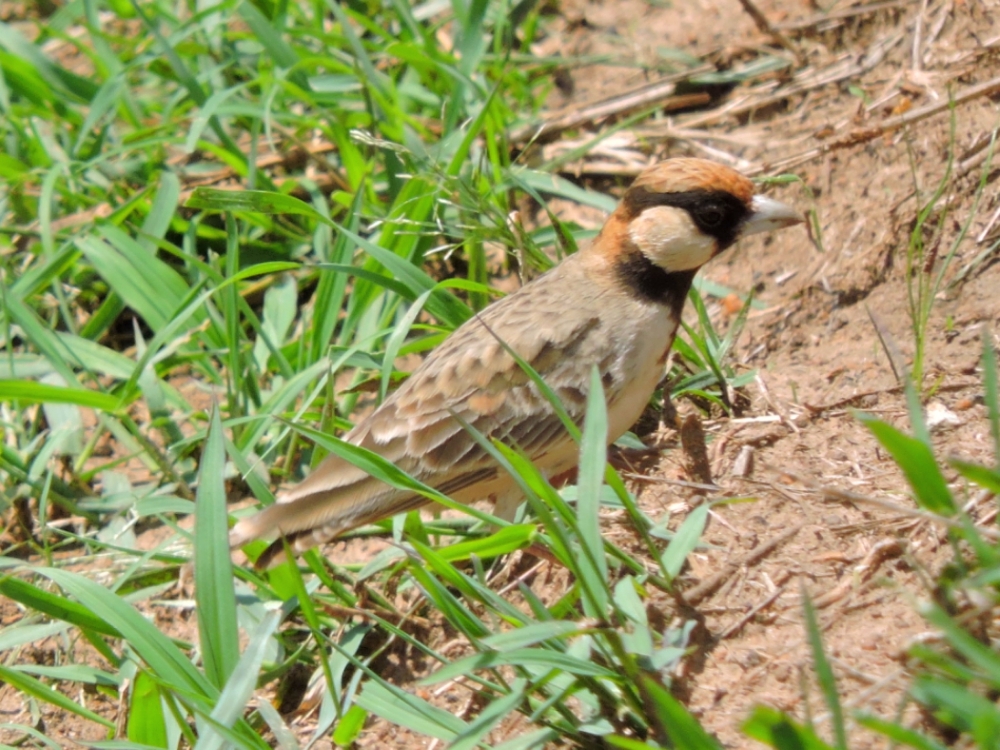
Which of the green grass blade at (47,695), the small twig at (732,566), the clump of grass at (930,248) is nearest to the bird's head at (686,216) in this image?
the clump of grass at (930,248)

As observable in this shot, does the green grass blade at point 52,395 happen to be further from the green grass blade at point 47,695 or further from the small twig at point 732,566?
the small twig at point 732,566

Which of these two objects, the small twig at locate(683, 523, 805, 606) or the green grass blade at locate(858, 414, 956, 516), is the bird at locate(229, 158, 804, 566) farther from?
the green grass blade at locate(858, 414, 956, 516)

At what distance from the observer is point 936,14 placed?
4.98 m

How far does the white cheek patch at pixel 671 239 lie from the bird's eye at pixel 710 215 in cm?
4

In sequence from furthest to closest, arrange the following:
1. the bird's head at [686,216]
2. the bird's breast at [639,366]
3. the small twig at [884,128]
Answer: the small twig at [884,128] < the bird's head at [686,216] < the bird's breast at [639,366]

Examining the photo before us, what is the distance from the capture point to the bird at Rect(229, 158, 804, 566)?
3.93m

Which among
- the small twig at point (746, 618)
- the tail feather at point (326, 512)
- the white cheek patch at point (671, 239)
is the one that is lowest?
the small twig at point (746, 618)

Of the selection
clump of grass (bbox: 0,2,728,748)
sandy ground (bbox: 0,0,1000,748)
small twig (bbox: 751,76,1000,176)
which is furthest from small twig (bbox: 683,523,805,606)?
small twig (bbox: 751,76,1000,176)

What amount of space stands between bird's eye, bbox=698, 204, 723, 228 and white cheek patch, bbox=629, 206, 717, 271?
0.12ft

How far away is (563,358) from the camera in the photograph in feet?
13.2

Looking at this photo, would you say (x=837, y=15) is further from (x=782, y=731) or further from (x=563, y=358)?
(x=782, y=731)

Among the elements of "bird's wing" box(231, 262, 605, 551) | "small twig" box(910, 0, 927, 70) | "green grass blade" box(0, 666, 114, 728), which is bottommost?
"green grass blade" box(0, 666, 114, 728)

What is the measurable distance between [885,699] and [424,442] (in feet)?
6.17

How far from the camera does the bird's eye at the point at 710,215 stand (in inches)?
159
